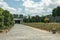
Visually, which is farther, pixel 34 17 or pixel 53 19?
pixel 34 17

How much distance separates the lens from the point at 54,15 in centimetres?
14938

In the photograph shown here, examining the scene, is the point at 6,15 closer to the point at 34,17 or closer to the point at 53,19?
the point at 53,19

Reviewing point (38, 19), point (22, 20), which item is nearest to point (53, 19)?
point (38, 19)

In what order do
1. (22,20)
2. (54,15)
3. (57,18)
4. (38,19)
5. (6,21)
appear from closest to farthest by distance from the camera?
(6,21) → (57,18) → (54,15) → (38,19) → (22,20)

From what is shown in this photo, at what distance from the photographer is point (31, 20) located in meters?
175

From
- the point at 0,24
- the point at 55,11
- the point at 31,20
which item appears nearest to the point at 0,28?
the point at 0,24

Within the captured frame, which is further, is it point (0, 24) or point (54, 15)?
point (54, 15)

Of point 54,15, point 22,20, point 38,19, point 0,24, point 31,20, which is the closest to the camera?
point 0,24

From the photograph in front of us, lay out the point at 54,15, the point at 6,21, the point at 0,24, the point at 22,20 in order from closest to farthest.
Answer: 1. the point at 0,24
2. the point at 6,21
3. the point at 54,15
4. the point at 22,20

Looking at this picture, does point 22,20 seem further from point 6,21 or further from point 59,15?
point 6,21

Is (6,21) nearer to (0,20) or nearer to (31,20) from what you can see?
(0,20)

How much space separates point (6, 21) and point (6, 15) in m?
1.33

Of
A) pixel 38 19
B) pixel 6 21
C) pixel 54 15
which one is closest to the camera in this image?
pixel 6 21

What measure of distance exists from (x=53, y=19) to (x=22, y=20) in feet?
211
